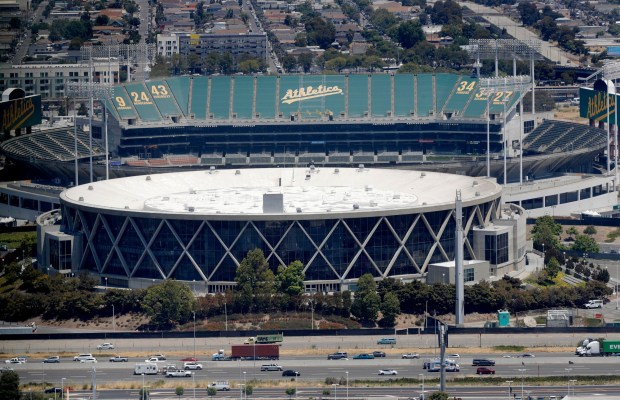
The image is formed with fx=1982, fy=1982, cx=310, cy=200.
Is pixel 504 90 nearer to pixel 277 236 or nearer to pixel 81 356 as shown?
pixel 277 236

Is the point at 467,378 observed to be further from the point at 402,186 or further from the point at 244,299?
the point at 402,186

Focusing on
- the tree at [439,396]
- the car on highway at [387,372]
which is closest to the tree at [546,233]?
the car on highway at [387,372]

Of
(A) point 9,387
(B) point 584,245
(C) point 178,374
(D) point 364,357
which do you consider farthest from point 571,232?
(A) point 9,387

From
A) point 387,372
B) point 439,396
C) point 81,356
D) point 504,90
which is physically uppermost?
point 504,90

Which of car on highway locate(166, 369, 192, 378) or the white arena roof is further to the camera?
the white arena roof

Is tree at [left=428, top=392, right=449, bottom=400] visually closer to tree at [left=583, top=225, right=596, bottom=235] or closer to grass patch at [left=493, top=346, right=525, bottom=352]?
grass patch at [left=493, top=346, right=525, bottom=352]

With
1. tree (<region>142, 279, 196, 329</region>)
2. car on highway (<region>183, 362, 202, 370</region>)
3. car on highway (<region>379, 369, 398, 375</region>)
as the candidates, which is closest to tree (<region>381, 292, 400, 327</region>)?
tree (<region>142, 279, 196, 329</region>)

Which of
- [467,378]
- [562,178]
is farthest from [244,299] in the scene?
[562,178]
